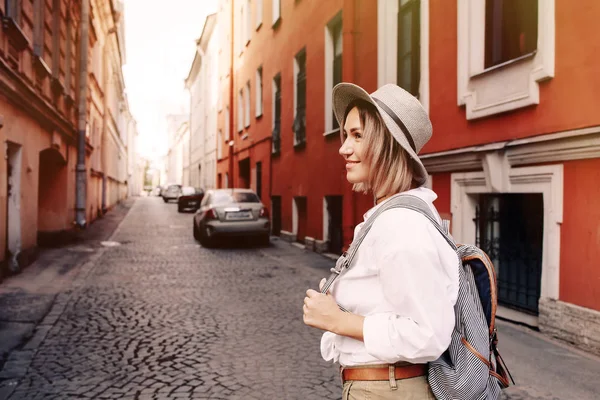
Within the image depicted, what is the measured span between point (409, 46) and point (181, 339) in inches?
262

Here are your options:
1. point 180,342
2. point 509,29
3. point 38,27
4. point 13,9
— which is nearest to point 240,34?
point 38,27

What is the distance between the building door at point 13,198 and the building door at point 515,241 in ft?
24.8

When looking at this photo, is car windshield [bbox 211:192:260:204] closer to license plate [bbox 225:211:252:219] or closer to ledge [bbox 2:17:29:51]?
license plate [bbox 225:211:252:219]

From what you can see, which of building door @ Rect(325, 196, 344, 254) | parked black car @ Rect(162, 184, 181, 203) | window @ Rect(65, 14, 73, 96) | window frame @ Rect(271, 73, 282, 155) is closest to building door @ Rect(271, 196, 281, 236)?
window frame @ Rect(271, 73, 282, 155)

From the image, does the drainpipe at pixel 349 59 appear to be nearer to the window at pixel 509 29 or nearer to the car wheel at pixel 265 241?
the car wheel at pixel 265 241

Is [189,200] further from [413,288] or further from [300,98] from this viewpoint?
[413,288]

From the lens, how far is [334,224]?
13172mm

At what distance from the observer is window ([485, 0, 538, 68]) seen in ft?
21.6

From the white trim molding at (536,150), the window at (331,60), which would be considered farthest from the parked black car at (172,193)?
the white trim molding at (536,150)

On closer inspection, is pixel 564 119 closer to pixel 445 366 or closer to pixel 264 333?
pixel 264 333

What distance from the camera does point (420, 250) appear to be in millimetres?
1363

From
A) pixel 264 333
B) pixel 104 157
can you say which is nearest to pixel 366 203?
pixel 264 333

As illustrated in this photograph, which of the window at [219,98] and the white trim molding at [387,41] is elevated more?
the window at [219,98]

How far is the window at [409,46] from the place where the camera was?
31.0 feet
